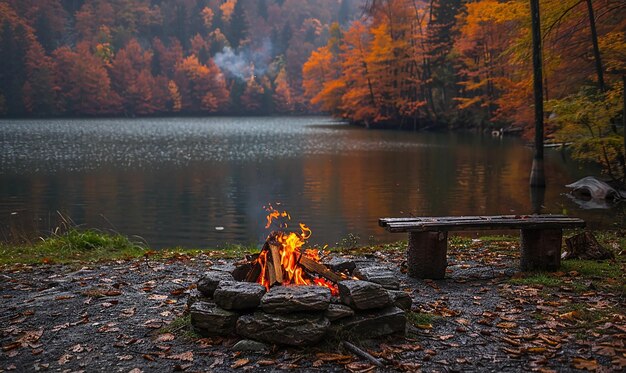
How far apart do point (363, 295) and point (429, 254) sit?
7.99 feet

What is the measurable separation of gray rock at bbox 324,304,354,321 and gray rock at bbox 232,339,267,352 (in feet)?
2.14

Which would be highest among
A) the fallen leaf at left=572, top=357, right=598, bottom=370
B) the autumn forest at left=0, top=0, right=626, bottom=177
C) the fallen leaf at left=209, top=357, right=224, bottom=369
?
the autumn forest at left=0, top=0, right=626, bottom=177

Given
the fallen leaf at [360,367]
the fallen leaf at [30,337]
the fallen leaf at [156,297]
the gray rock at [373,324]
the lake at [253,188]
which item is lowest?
the lake at [253,188]

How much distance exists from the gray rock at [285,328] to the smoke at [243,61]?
11316cm

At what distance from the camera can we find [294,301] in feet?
17.3

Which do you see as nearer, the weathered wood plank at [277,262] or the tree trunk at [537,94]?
the weathered wood plank at [277,262]

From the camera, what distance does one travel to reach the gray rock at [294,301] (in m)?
5.27

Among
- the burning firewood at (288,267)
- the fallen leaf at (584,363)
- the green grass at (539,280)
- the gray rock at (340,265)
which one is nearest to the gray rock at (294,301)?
the burning firewood at (288,267)

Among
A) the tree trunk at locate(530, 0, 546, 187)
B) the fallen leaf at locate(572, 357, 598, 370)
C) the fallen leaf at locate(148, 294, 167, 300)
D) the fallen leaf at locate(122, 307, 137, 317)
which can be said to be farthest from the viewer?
the tree trunk at locate(530, 0, 546, 187)

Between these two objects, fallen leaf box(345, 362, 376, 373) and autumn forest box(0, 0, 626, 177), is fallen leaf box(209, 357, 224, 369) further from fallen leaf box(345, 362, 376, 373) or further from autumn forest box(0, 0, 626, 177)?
autumn forest box(0, 0, 626, 177)

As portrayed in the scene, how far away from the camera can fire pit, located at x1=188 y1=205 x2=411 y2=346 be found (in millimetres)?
5250

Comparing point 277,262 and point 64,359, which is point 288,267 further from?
Answer: point 64,359

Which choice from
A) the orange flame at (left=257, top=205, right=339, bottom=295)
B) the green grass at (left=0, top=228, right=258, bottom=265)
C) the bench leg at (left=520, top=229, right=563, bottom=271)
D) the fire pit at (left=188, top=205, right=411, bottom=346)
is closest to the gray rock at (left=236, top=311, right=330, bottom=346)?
the fire pit at (left=188, top=205, right=411, bottom=346)

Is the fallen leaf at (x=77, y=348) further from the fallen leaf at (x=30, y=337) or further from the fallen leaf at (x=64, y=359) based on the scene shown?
the fallen leaf at (x=30, y=337)
